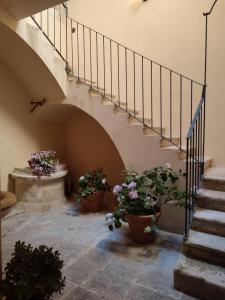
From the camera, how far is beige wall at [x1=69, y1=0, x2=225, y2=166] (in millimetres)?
3508

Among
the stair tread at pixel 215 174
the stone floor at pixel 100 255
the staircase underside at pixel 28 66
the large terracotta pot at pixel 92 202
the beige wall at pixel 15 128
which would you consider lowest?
the stone floor at pixel 100 255

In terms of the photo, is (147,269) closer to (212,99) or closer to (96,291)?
(96,291)

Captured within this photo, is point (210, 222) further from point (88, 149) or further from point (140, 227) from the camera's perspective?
point (88, 149)

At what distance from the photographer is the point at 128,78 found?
4.27 m

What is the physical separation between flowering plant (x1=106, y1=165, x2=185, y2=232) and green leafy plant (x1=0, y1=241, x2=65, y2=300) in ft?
3.79

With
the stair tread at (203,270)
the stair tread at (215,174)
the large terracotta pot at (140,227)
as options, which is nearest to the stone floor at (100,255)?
the large terracotta pot at (140,227)

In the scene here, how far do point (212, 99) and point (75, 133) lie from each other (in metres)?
2.76

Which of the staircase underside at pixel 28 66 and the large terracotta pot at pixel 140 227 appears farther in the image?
the staircase underside at pixel 28 66

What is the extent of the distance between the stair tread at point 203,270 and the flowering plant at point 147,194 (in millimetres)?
697

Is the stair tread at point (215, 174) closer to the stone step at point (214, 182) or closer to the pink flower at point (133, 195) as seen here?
the stone step at point (214, 182)

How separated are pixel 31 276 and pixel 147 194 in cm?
159

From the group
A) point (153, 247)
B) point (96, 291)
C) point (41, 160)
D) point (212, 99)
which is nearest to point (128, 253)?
point (153, 247)

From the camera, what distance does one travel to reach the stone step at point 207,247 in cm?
199

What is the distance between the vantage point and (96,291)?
1967 mm
